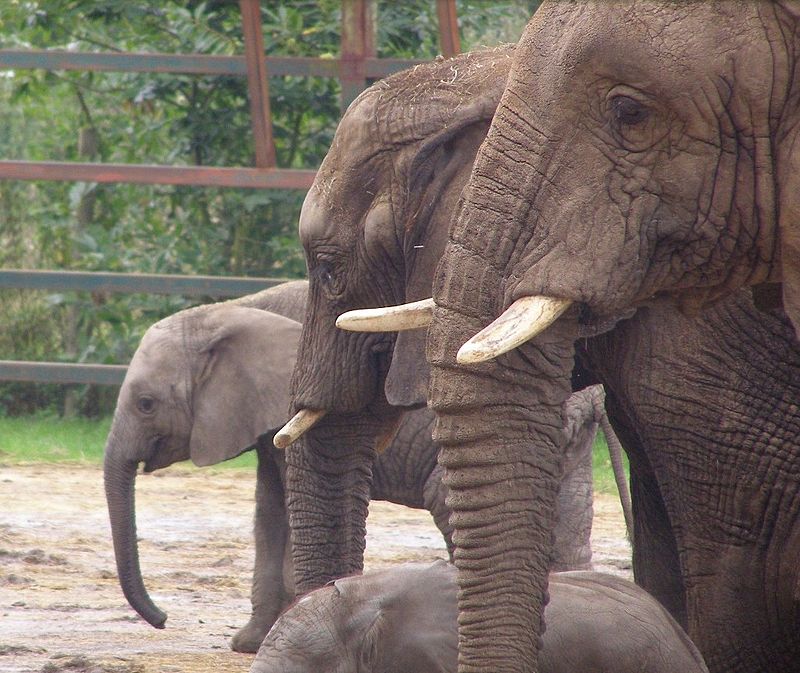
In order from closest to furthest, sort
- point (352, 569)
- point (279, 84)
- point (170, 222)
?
point (352, 569) → point (279, 84) → point (170, 222)

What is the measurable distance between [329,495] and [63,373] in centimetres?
544

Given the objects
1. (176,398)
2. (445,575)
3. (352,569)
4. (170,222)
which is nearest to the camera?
(445,575)

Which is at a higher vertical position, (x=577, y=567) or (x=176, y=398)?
(x=176, y=398)

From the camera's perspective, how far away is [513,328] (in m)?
2.74

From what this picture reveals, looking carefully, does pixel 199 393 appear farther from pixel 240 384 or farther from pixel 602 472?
pixel 602 472

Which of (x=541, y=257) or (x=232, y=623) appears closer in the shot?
(x=541, y=257)

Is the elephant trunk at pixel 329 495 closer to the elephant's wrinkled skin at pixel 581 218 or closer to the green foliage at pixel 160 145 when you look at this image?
the elephant's wrinkled skin at pixel 581 218

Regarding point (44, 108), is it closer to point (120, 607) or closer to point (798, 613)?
point (120, 607)

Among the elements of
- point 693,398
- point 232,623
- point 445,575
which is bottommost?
Answer: point 232,623

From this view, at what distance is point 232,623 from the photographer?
6.04 m

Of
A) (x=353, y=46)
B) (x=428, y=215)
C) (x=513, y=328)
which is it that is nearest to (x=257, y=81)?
(x=353, y=46)

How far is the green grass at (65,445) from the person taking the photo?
9.25 metres

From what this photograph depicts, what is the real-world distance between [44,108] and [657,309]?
952 cm

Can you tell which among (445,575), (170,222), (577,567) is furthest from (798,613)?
(170,222)
